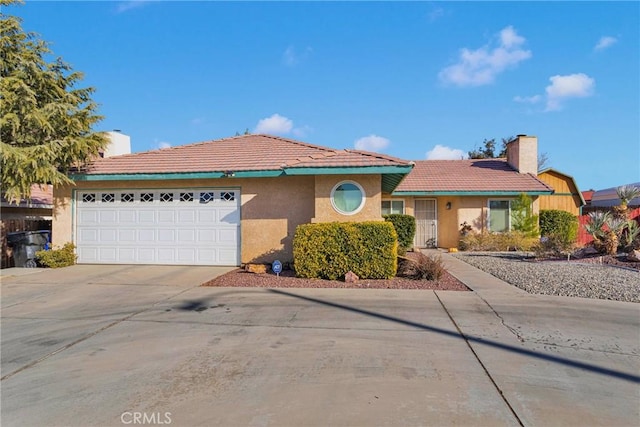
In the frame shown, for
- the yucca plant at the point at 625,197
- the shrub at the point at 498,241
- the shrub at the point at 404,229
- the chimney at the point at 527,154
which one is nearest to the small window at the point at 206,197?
the shrub at the point at 404,229

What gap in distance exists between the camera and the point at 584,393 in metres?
4.02

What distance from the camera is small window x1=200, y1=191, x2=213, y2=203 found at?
1276 centimetres

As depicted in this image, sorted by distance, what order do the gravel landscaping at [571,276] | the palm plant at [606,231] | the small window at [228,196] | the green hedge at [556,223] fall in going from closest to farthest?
the gravel landscaping at [571,276]
the small window at [228,196]
the palm plant at [606,231]
the green hedge at [556,223]

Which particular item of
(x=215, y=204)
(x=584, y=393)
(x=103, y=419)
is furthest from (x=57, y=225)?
(x=584, y=393)

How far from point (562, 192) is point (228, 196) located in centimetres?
1796

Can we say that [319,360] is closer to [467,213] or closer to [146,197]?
[146,197]

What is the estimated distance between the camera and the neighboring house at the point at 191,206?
40.4ft

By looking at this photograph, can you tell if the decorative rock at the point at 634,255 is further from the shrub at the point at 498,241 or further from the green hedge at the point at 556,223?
the green hedge at the point at 556,223

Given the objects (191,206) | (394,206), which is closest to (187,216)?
(191,206)

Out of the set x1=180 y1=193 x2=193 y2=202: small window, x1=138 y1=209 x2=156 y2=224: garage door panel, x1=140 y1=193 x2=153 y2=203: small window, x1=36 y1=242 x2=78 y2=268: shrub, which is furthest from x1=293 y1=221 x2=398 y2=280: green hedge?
x1=36 y1=242 x2=78 y2=268: shrub

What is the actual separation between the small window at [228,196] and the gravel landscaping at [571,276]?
785 cm

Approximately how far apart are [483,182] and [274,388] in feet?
57.7

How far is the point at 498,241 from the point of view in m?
18.0

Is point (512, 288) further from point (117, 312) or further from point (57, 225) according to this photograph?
point (57, 225)
